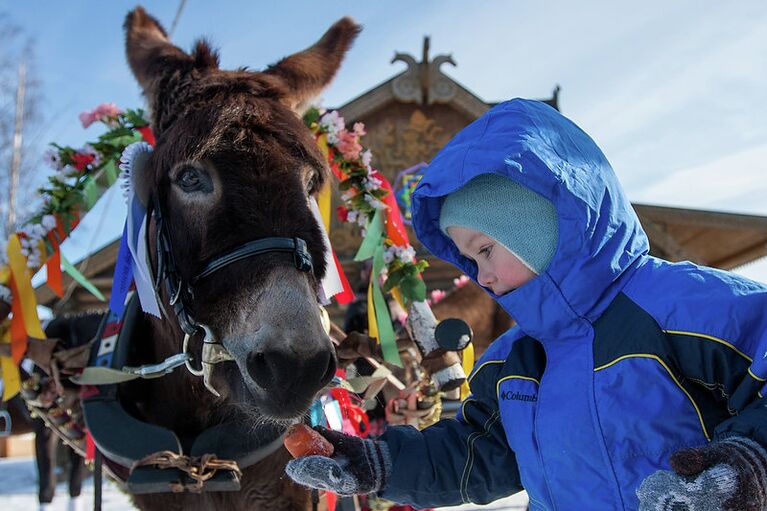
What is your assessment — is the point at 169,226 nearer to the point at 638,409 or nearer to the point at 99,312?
the point at 638,409


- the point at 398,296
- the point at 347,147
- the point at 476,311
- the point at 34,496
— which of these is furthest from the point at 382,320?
the point at 34,496

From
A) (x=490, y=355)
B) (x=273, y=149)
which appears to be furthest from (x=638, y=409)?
(x=273, y=149)

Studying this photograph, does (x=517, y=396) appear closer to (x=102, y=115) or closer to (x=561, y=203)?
(x=561, y=203)

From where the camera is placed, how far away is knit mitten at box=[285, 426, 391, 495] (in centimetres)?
131

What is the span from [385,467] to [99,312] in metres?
2.99

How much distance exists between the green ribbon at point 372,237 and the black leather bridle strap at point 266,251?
4.80ft

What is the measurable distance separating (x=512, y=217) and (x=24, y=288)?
96.1 inches

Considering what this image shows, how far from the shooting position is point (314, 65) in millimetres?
2406

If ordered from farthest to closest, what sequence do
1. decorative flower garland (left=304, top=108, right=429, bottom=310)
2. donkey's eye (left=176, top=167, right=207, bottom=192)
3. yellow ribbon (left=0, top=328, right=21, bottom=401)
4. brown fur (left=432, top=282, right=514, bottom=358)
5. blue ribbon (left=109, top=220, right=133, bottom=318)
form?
brown fur (left=432, top=282, right=514, bottom=358)
decorative flower garland (left=304, top=108, right=429, bottom=310)
yellow ribbon (left=0, top=328, right=21, bottom=401)
blue ribbon (left=109, top=220, right=133, bottom=318)
donkey's eye (left=176, top=167, right=207, bottom=192)

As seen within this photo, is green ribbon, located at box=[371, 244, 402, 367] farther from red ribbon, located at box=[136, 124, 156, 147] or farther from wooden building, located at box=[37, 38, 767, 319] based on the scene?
wooden building, located at box=[37, 38, 767, 319]

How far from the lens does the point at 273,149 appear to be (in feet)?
5.63

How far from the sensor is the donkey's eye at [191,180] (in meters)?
1.69

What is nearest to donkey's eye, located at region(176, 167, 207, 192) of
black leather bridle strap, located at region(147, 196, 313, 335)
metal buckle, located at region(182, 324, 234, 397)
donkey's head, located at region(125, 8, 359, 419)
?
donkey's head, located at region(125, 8, 359, 419)

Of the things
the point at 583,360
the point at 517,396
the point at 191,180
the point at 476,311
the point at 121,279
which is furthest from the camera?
the point at 476,311
